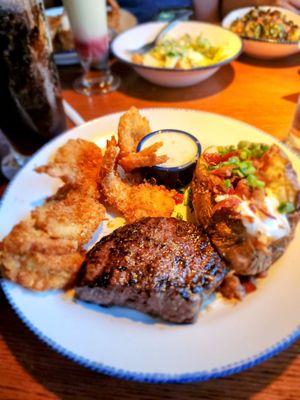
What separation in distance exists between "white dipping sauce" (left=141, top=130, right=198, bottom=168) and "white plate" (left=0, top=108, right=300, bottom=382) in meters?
0.82

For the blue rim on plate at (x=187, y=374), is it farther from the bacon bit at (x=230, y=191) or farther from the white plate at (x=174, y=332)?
the bacon bit at (x=230, y=191)

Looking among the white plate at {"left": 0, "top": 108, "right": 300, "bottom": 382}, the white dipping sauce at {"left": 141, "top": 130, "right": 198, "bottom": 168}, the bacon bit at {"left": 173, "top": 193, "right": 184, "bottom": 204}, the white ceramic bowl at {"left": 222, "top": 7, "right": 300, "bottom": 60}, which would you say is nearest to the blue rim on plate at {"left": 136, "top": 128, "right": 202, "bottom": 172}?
the white dipping sauce at {"left": 141, "top": 130, "right": 198, "bottom": 168}

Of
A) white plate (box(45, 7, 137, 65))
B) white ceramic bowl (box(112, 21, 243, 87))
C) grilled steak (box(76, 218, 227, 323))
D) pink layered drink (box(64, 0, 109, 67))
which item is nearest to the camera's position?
grilled steak (box(76, 218, 227, 323))

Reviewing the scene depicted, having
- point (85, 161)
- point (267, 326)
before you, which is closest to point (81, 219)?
point (85, 161)

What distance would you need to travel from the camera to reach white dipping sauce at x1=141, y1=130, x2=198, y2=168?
222 centimetres

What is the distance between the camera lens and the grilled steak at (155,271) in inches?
58.6

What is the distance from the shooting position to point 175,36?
3.61 meters

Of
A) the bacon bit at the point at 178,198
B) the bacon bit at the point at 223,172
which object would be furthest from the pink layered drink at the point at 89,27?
the bacon bit at the point at 223,172

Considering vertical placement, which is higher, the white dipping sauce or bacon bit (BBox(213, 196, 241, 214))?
bacon bit (BBox(213, 196, 241, 214))

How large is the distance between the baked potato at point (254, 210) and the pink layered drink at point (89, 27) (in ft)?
6.13

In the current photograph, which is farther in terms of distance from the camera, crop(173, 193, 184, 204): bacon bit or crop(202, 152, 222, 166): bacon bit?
crop(173, 193, 184, 204): bacon bit

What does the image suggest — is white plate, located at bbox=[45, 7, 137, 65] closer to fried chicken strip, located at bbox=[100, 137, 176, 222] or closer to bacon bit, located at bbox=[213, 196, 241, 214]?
fried chicken strip, located at bbox=[100, 137, 176, 222]

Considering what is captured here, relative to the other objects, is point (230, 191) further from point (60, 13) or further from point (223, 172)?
point (60, 13)

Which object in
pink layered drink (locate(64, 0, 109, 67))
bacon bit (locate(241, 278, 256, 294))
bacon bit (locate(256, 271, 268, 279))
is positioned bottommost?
bacon bit (locate(241, 278, 256, 294))
